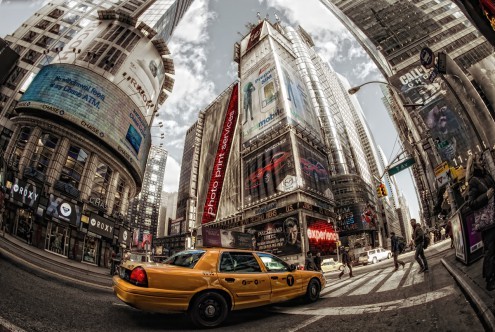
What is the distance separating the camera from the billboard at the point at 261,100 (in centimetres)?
4600

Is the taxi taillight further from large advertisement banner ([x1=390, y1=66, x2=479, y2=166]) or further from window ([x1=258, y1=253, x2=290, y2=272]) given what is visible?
large advertisement banner ([x1=390, y1=66, x2=479, y2=166])

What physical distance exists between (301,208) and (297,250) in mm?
6326

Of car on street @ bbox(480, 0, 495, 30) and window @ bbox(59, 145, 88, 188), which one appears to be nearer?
car on street @ bbox(480, 0, 495, 30)

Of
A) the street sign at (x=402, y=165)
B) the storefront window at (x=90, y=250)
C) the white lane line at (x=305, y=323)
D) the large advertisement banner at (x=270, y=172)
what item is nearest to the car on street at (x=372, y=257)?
the large advertisement banner at (x=270, y=172)

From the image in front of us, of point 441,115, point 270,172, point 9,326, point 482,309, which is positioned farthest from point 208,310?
point 270,172

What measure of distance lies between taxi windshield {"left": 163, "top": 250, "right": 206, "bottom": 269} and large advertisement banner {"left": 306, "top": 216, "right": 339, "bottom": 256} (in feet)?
109

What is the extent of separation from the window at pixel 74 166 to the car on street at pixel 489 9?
3306 centimetres

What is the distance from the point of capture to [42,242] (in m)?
20.4

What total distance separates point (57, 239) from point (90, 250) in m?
4.22

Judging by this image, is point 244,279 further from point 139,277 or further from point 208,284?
point 139,277

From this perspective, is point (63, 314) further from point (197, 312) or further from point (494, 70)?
point (494, 70)

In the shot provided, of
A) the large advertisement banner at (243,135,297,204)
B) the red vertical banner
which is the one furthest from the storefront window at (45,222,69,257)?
the red vertical banner

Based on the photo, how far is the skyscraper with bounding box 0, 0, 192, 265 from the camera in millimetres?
22375

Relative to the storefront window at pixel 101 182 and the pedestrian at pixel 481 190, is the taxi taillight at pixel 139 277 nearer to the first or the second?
the pedestrian at pixel 481 190
